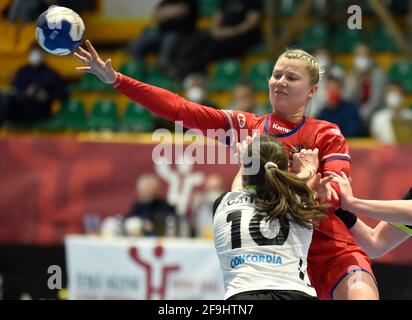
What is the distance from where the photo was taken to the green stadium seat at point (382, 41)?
41.9ft

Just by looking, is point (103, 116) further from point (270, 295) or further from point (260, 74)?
point (270, 295)

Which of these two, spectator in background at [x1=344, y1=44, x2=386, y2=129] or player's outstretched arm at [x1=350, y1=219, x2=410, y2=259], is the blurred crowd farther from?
player's outstretched arm at [x1=350, y1=219, x2=410, y2=259]

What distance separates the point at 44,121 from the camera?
12.9 meters

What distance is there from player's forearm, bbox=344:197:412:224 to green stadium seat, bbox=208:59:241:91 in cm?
821

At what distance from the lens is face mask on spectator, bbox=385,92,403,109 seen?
11312mm

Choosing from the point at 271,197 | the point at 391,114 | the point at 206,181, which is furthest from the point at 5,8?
the point at 271,197

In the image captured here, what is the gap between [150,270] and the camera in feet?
30.9

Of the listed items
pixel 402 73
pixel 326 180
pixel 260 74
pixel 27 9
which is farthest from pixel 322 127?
pixel 27 9

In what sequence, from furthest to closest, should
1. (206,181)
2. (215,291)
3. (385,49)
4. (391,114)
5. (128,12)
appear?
(128,12), (385,49), (391,114), (206,181), (215,291)

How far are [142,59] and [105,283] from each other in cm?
516

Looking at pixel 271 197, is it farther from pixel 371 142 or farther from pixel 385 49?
pixel 385 49

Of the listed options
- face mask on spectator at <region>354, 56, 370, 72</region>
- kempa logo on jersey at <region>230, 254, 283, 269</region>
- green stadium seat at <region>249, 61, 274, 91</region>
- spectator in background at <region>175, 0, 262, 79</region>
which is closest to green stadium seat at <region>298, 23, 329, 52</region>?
green stadium seat at <region>249, 61, 274, 91</region>

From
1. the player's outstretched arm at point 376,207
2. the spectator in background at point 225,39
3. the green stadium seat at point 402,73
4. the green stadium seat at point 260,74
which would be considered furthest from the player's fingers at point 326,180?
the spectator in background at point 225,39

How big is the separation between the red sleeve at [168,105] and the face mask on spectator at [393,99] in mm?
6373
